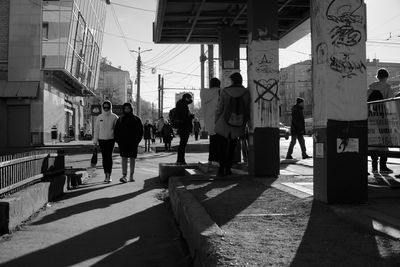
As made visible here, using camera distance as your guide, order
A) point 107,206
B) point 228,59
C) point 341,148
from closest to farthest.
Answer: point 341,148, point 107,206, point 228,59

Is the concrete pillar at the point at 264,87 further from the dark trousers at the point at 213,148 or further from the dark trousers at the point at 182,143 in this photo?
the dark trousers at the point at 182,143

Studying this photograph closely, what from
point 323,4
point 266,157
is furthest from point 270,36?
point 323,4

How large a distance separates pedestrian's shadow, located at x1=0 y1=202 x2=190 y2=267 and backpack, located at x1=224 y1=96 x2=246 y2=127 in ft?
8.00

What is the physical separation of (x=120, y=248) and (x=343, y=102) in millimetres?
3017

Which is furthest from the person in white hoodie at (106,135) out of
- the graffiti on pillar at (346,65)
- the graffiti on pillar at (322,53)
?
the graffiti on pillar at (346,65)

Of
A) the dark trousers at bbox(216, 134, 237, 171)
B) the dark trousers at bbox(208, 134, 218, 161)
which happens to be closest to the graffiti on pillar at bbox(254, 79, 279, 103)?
the dark trousers at bbox(216, 134, 237, 171)

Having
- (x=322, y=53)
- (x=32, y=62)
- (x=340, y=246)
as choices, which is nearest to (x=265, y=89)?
(x=322, y=53)

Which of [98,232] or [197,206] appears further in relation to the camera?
[98,232]

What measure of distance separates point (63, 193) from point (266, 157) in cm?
397

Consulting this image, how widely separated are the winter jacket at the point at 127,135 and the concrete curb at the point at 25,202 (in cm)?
238

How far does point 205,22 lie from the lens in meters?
12.5

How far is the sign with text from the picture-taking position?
7.33 meters

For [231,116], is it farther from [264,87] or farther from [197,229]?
[197,229]

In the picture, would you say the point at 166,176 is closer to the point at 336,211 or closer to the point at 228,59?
the point at 228,59
